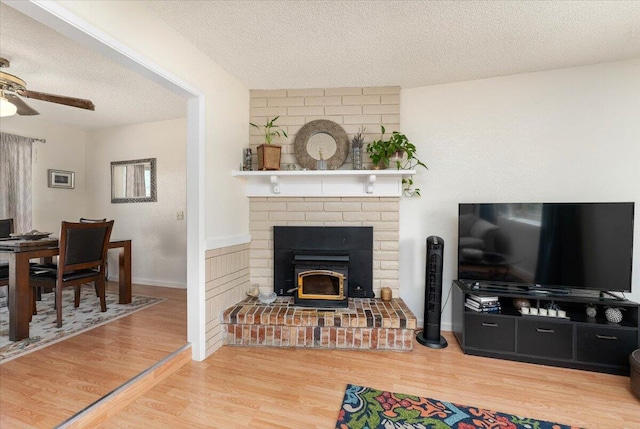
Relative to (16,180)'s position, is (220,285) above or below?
below

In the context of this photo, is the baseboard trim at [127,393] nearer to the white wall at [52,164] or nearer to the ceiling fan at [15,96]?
the ceiling fan at [15,96]

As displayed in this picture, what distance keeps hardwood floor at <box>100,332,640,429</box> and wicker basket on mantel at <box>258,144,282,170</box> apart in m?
1.63

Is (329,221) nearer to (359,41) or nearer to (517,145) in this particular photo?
(359,41)

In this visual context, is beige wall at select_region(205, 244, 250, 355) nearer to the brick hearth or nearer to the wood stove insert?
the brick hearth

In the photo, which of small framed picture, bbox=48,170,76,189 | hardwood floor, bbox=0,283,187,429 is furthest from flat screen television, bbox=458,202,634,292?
small framed picture, bbox=48,170,76,189

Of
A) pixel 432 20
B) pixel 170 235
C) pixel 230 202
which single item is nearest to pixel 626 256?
pixel 432 20

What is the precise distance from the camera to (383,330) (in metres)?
2.29

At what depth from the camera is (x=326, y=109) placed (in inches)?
109

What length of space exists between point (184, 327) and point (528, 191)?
3.43 metres

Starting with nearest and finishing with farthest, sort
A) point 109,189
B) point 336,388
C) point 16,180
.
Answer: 1. point 336,388
2. point 16,180
3. point 109,189

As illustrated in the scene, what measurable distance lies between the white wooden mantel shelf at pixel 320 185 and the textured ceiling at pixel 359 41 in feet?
3.01

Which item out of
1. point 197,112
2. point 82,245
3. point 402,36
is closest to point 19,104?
point 82,245

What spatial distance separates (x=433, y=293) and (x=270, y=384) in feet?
4.94

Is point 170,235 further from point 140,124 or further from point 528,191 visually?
point 528,191
